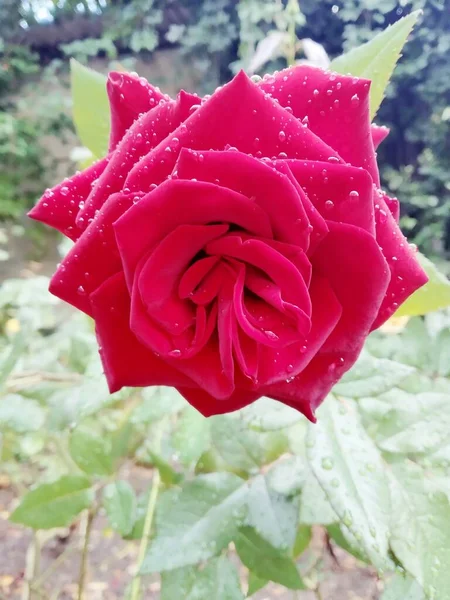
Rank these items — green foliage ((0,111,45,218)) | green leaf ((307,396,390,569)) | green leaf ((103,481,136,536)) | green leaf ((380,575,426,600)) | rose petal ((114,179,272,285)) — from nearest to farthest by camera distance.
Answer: rose petal ((114,179,272,285)) < green leaf ((307,396,390,569)) < green leaf ((380,575,426,600)) < green leaf ((103,481,136,536)) < green foliage ((0,111,45,218))

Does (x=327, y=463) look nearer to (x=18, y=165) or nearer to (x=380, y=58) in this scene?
(x=380, y=58)

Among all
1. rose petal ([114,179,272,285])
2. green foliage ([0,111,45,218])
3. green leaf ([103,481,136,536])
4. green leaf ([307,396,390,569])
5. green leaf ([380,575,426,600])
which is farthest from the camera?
green foliage ([0,111,45,218])

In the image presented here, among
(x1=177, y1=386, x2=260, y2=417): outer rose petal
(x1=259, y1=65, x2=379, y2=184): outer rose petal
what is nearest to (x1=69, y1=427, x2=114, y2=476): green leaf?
(x1=177, y1=386, x2=260, y2=417): outer rose petal

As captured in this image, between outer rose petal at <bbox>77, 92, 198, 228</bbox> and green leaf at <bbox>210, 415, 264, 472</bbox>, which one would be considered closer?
outer rose petal at <bbox>77, 92, 198, 228</bbox>

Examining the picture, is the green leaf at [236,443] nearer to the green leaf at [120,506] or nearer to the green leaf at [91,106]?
the green leaf at [120,506]

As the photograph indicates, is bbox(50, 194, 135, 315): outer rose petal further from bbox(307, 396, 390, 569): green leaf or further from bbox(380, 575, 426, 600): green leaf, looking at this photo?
bbox(380, 575, 426, 600): green leaf

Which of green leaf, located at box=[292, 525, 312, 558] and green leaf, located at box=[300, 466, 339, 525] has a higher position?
green leaf, located at box=[300, 466, 339, 525]

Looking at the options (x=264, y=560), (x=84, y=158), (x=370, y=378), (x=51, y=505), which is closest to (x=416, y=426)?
(x=370, y=378)

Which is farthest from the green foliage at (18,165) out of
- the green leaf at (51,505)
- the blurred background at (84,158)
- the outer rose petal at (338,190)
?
the outer rose petal at (338,190)
